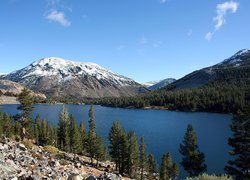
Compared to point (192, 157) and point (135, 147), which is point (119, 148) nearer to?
point (135, 147)

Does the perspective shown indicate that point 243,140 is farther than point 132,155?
No

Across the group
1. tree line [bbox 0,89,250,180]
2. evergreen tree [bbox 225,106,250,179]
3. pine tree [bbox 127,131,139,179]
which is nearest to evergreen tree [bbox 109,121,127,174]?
tree line [bbox 0,89,250,180]

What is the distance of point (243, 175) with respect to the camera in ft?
149

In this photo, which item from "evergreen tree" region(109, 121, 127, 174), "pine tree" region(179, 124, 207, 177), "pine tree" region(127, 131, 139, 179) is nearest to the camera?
"pine tree" region(179, 124, 207, 177)

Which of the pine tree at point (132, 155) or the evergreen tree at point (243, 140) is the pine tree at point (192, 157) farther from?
the pine tree at point (132, 155)

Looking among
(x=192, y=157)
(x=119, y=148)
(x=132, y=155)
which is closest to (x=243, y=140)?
(x=192, y=157)

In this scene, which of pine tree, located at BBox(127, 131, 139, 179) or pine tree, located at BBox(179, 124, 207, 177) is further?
pine tree, located at BBox(127, 131, 139, 179)

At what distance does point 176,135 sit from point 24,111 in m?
88.3

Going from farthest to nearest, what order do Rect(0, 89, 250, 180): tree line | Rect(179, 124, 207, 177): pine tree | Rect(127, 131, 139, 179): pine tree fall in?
Rect(127, 131, 139, 179): pine tree
Rect(179, 124, 207, 177): pine tree
Rect(0, 89, 250, 180): tree line

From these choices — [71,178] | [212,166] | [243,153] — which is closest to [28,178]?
[71,178]

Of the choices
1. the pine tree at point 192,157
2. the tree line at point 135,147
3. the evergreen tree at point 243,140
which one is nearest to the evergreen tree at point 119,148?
the tree line at point 135,147

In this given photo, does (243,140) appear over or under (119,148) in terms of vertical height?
over

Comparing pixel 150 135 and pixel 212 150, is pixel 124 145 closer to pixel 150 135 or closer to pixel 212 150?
pixel 212 150

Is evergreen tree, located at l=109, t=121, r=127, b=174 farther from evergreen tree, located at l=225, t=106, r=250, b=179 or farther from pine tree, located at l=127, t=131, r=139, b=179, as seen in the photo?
evergreen tree, located at l=225, t=106, r=250, b=179
